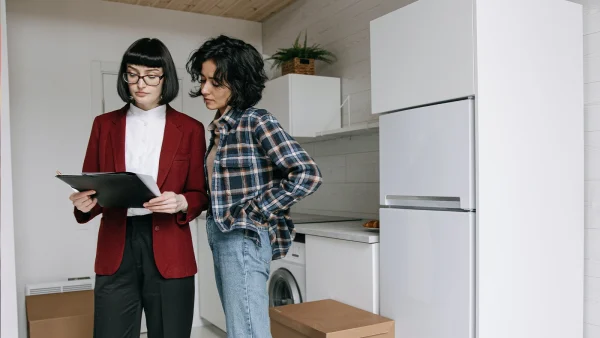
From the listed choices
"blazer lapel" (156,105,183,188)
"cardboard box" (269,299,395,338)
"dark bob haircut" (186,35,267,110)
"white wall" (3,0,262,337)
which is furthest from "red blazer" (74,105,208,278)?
"white wall" (3,0,262,337)

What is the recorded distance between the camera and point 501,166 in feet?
6.41

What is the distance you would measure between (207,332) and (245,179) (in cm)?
272

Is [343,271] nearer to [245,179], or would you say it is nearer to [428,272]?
[428,272]

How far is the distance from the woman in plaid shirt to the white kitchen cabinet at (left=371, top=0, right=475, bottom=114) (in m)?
0.68

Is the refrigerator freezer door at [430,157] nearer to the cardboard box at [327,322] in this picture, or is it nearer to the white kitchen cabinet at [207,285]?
the cardboard box at [327,322]

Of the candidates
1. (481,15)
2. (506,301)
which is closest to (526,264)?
(506,301)

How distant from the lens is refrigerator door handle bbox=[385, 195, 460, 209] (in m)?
2.04

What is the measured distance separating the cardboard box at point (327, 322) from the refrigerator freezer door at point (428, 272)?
95 millimetres

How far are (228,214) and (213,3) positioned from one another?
298 centimetres

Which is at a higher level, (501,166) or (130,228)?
(501,166)

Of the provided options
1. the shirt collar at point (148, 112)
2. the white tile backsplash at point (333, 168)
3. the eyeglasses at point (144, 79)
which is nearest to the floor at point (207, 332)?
the white tile backsplash at point (333, 168)

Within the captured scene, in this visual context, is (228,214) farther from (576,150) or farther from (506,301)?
(576,150)

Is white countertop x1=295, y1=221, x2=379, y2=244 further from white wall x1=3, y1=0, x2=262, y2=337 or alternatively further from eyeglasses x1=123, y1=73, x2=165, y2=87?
white wall x1=3, y1=0, x2=262, y2=337

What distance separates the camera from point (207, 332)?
13.3ft
